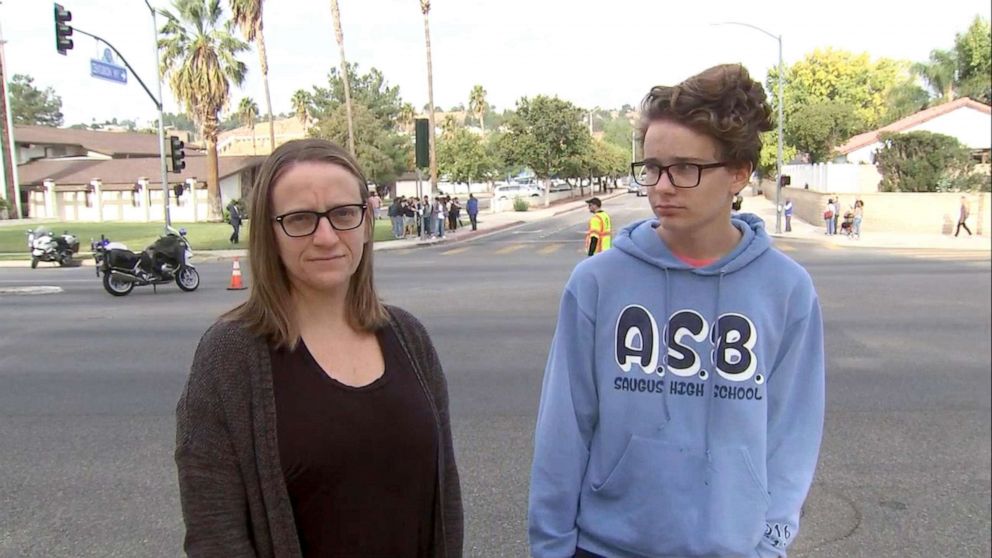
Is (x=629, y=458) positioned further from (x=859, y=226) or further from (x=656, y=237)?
(x=859, y=226)

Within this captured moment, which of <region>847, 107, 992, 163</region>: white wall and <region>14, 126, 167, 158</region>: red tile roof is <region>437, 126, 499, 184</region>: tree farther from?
<region>14, 126, 167, 158</region>: red tile roof

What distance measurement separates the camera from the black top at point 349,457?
4.93 ft

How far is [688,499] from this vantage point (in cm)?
172

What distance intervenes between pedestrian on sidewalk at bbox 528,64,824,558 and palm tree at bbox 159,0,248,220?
334 cm

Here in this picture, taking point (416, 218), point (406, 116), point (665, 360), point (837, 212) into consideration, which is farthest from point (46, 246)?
point (406, 116)

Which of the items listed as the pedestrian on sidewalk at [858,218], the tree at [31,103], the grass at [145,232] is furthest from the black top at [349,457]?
the pedestrian on sidewalk at [858,218]

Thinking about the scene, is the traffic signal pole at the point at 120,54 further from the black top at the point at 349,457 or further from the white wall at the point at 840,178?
the white wall at the point at 840,178

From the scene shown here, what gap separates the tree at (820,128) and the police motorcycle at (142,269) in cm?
3763

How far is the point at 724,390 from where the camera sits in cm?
173

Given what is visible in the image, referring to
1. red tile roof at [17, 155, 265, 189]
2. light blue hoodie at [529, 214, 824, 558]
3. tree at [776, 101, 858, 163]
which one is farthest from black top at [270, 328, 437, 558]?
tree at [776, 101, 858, 163]

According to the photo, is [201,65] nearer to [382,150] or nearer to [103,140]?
[103,140]

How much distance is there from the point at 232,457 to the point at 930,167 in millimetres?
11431

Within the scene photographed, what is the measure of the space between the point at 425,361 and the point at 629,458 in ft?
1.82

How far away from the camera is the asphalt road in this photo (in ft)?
11.6
